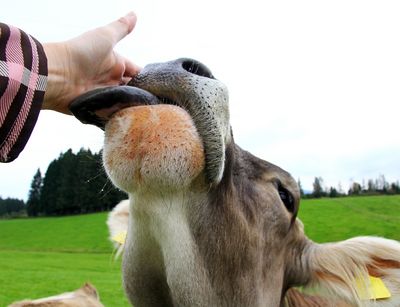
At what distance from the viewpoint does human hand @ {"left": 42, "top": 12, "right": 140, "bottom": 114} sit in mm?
2238

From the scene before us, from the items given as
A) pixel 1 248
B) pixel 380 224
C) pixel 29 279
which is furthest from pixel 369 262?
pixel 1 248

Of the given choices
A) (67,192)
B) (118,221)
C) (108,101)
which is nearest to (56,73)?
(108,101)

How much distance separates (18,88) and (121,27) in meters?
0.84

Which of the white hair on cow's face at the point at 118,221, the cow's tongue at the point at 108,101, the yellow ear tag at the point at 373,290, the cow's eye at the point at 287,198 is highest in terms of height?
A: the cow's tongue at the point at 108,101

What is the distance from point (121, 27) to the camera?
8.45 ft

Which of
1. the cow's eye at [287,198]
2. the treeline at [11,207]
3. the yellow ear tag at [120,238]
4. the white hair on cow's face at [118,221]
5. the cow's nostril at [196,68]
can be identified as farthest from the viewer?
the treeline at [11,207]

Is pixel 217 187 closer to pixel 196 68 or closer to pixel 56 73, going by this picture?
pixel 196 68

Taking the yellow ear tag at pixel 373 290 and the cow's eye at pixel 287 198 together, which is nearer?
the cow's eye at pixel 287 198

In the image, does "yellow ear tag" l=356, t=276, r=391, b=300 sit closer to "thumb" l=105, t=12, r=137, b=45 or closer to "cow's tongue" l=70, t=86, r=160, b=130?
"cow's tongue" l=70, t=86, r=160, b=130

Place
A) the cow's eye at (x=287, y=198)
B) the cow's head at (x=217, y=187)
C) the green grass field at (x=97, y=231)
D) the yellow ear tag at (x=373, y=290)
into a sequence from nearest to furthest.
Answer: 1. the cow's head at (x=217, y=187)
2. the cow's eye at (x=287, y=198)
3. the yellow ear tag at (x=373, y=290)
4. the green grass field at (x=97, y=231)

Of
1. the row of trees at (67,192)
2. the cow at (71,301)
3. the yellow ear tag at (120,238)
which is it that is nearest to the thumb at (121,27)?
the yellow ear tag at (120,238)

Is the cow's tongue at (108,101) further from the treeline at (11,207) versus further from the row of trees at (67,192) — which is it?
the treeline at (11,207)

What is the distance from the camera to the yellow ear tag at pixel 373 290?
12.0 feet

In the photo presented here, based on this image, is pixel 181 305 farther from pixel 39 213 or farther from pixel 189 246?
pixel 39 213
